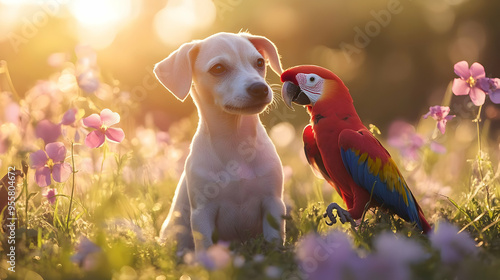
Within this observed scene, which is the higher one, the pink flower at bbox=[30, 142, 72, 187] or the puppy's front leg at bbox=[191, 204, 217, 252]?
the pink flower at bbox=[30, 142, 72, 187]

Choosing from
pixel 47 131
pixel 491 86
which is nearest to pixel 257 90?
pixel 47 131

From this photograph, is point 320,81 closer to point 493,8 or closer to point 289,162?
point 289,162

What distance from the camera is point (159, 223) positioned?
4.36 metres

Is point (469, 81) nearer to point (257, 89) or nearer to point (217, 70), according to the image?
point (257, 89)

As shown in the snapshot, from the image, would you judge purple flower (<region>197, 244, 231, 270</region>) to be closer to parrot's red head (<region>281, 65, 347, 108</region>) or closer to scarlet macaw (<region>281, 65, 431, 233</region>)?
scarlet macaw (<region>281, 65, 431, 233</region>)

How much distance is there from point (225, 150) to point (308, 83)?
29.2 inches

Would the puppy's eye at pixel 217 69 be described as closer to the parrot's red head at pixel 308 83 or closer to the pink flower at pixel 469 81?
the parrot's red head at pixel 308 83

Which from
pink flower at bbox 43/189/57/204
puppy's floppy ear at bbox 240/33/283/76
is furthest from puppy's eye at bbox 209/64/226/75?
pink flower at bbox 43/189/57/204

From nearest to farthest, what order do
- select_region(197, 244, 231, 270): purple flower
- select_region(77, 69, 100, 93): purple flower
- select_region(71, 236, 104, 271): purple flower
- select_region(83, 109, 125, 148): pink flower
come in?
select_region(197, 244, 231, 270): purple flower
select_region(71, 236, 104, 271): purple flower
select_region(83, 109, 125, 148): pink flower
select_region(77, 69, 100, 93): purple flower

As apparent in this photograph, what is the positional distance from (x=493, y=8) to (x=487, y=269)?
8.57 metres

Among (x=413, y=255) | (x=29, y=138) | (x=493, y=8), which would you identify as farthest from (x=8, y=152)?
(x=493, y=8)

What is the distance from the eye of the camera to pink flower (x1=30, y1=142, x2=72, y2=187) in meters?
3.42

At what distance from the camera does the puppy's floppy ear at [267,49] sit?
3.94m

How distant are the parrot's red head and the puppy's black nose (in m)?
0.38
